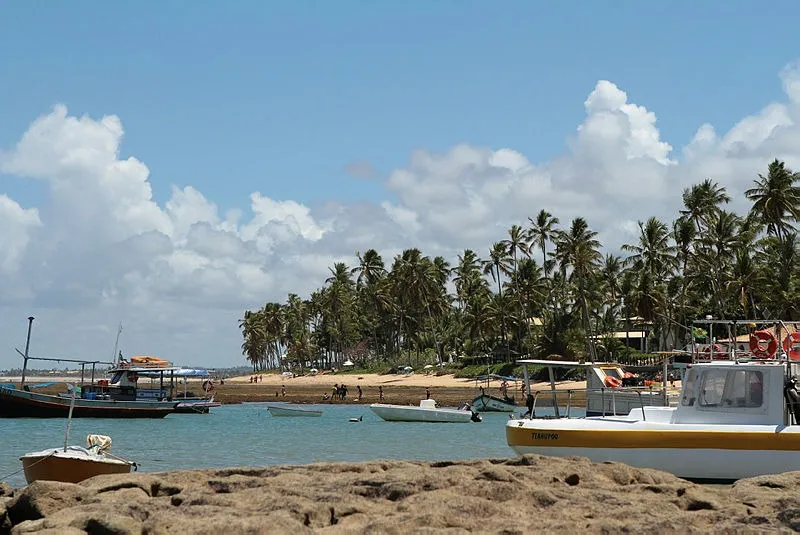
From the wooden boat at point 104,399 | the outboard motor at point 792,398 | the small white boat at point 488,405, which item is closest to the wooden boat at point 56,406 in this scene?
the wooden boat at point 104,399

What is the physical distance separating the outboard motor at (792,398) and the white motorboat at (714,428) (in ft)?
0.04

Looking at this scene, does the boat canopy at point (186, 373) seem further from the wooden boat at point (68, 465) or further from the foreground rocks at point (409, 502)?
the foreground rocks at point (409, 502)

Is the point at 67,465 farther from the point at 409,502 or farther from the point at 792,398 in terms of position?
the point at 792,398

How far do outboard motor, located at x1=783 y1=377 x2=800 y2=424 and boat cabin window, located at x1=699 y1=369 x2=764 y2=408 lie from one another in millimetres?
512

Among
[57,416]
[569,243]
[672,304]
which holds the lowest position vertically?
Result: [57,416]

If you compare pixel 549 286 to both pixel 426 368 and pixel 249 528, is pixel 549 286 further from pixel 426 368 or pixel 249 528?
pixel 249 528

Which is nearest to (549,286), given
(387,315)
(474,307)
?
(474,307)

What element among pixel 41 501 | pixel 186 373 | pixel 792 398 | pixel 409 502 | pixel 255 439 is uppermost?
pixel 186 373

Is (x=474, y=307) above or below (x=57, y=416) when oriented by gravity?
above

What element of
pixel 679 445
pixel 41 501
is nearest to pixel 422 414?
pixel 679 445

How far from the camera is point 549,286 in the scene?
107750 mm

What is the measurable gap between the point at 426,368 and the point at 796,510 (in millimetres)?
103743

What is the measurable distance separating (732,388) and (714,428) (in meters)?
1.37

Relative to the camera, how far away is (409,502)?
11.7 meters
